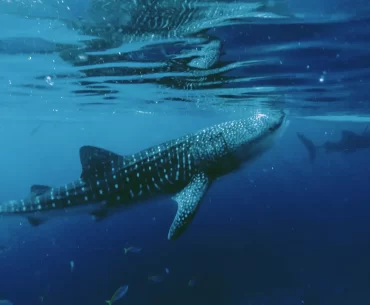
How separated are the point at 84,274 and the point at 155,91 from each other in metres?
10.2

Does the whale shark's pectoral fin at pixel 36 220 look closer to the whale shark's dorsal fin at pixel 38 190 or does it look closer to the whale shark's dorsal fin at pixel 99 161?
the whale shark's dorsal fin at pixel 38 190

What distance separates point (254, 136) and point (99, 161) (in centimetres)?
308

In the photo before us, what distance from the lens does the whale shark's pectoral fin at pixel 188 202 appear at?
5465 mm

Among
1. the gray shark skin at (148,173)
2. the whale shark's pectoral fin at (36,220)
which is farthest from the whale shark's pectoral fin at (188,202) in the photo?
the whale shark's pectoral fin at (36,220)

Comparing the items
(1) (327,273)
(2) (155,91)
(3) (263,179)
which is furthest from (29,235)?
(3) (263,179)

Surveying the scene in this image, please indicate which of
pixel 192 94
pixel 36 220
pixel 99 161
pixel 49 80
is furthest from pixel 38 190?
pixel 192 94

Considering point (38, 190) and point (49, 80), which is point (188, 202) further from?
point (49, 80)

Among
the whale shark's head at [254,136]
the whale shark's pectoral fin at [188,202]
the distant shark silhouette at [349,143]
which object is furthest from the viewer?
the distant shark silhouette at [349,143]

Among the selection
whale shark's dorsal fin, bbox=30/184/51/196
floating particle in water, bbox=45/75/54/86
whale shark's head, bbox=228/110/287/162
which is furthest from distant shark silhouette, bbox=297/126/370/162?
whale shark's dorsal fin, bbox=30/184/51/196

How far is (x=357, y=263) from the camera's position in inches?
731

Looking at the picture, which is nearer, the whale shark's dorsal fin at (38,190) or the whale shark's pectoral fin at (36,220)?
the whale shark's dorsal fin at (38,190)

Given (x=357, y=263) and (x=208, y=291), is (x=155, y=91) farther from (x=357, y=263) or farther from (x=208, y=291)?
(x=357, y=263)

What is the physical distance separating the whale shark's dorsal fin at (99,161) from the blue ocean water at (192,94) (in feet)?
3.69

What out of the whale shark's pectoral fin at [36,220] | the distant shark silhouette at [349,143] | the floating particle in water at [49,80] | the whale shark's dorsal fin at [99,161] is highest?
the floating particle in water at [49,80]
